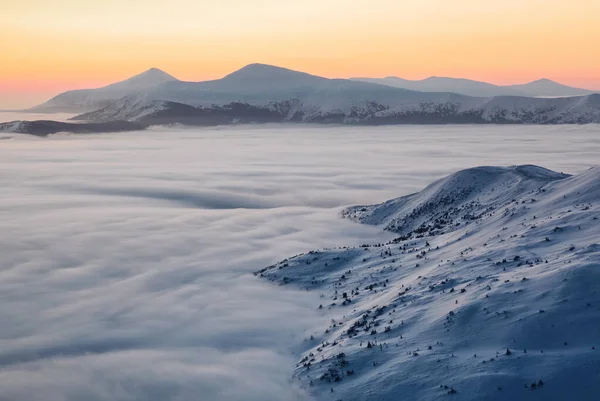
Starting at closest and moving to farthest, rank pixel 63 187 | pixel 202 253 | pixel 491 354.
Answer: pixel 491 354, pixel 202 253, pixel 63 187

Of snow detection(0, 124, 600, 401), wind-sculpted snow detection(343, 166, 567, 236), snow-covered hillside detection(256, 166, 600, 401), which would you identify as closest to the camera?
snow-covered hillside detection(256, 166, 600, 401)

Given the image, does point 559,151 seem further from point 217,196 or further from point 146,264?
point 146,264

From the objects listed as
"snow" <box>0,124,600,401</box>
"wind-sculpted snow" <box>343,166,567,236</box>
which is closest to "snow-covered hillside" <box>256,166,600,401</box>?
"snow" <box>0,124,600,401</box>

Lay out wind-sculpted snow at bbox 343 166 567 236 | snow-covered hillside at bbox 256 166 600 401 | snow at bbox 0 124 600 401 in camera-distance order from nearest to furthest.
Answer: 1. snow-covered hillside at bbox 256 166 600 401
2. snow at bbox 0 124 600 401
3. wind-sculpted snow at bbox 343 166 567 236

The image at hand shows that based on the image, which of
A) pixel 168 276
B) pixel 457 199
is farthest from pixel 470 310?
pixel 457 199

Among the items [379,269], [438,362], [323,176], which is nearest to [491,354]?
[438,362]

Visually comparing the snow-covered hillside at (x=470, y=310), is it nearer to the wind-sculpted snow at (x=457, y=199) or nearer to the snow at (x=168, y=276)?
the snow at (x=168, y=276)

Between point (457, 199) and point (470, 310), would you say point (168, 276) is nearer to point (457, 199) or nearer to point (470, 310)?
point (470, 310)

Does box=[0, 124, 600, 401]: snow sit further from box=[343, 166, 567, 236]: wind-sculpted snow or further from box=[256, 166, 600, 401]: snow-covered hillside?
box=[343, 166, 567, 236]: wind-sculpted snow
